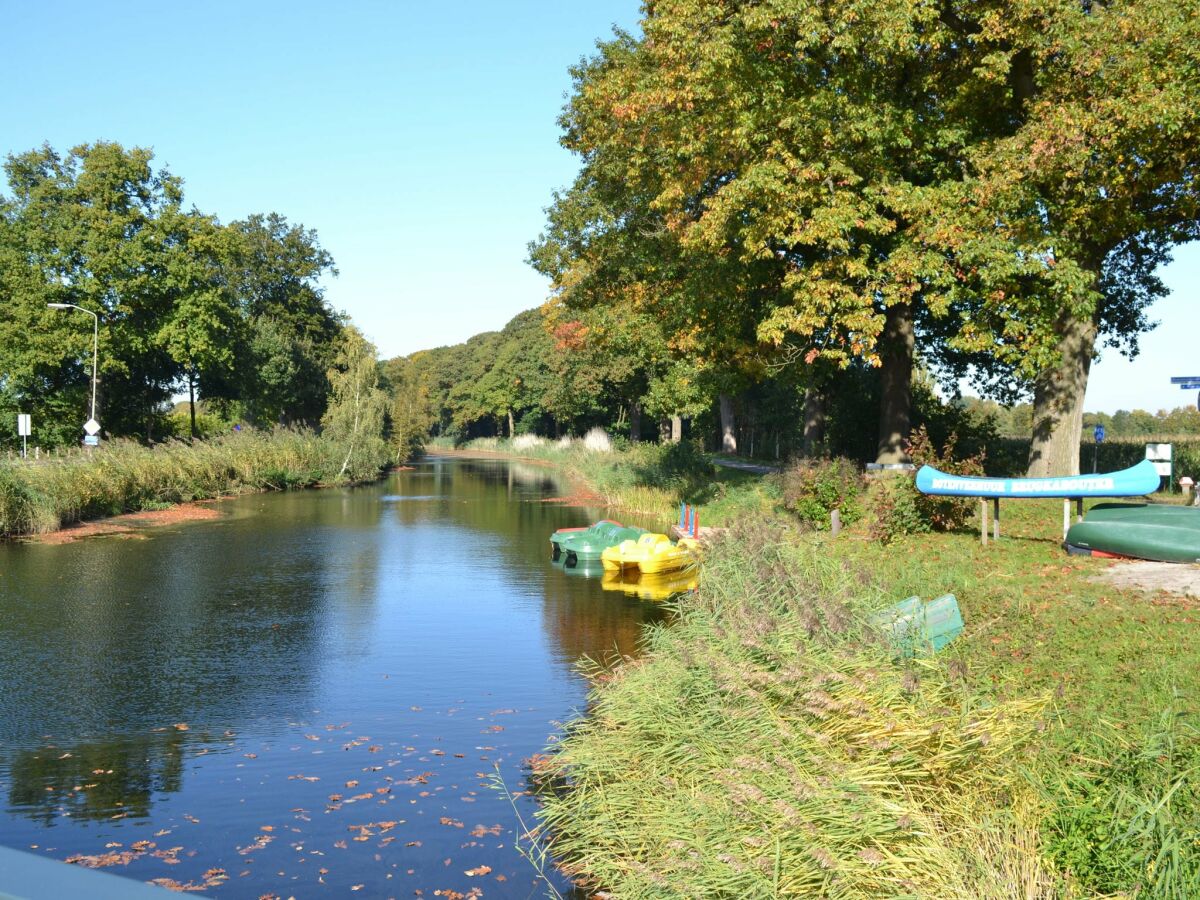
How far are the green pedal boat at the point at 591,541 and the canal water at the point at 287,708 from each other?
2.93 feet

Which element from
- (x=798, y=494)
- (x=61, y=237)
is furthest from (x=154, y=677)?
(x=61, y=237)

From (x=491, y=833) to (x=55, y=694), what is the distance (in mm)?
6722

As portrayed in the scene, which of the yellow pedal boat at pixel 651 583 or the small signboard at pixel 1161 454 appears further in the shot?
the small signboard at pixel 1161 454

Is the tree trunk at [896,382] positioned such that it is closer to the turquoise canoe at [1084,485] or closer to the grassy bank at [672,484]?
the grassy bank at [672,484]

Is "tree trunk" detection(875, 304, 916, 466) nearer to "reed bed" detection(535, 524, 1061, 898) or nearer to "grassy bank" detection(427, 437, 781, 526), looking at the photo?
"grassy bank" detection(427, 437, 781, 526)

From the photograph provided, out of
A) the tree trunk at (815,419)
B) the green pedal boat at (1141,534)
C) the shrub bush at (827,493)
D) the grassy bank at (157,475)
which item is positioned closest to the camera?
the green pedal boat at (1141,534)

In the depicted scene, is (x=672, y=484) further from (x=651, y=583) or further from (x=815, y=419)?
(x=651, y=583)

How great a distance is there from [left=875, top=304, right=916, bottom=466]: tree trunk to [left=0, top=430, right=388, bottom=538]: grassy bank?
21786 mm

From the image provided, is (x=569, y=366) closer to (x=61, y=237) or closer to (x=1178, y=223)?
(x=61, y=237)

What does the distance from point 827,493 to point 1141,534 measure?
741cm

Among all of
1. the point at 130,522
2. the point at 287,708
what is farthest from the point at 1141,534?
the point at 130,522

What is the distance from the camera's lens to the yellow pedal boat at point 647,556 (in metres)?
20.8

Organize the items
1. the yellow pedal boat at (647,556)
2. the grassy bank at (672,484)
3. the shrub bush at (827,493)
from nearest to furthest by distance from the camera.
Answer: the shrub bush at (827,493) → the yellow pedal boat at (647,556) → the grassy bank at (672,484)

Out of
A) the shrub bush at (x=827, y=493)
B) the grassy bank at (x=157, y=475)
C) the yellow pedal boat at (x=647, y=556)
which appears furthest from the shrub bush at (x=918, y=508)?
the grassy bank at (x=157, y=475)
